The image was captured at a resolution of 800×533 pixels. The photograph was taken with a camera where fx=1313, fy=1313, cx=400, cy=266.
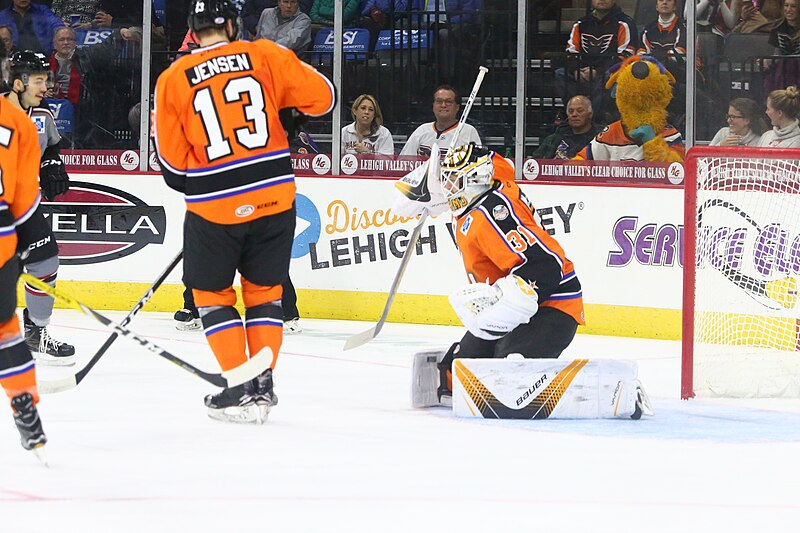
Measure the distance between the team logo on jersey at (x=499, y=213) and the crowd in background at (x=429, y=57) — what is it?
8.90 feet

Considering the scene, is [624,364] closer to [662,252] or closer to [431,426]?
[431,426]

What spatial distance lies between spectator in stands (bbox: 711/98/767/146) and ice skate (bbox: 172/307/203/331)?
A: 2.70m

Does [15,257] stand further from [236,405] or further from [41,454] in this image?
[236,405]

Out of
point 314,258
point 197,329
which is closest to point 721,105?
point 314,258

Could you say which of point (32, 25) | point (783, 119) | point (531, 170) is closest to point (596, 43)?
point (531, 170)

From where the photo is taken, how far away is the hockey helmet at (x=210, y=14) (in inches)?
149

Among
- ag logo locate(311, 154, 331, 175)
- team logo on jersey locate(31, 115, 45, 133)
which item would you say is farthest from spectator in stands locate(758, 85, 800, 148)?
team logo on jersey locate(31, 115, 45, 133)

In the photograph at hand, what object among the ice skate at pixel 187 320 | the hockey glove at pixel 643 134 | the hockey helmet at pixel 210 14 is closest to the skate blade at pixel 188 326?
the ice skate at pixel 187 320

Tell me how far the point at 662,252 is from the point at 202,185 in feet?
10.4

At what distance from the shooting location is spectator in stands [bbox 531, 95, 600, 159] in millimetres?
6816

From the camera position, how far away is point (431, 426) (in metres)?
3.92

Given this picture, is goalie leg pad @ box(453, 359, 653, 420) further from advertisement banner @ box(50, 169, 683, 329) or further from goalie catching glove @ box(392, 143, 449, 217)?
advertisement banner @ box(50, 169, 683, 329)

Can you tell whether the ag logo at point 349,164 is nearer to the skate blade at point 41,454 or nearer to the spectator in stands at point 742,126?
the spectator in stands at point 742,126

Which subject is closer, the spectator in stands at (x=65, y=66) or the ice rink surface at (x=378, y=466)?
the ice rink surface at (x=378, y=466)
